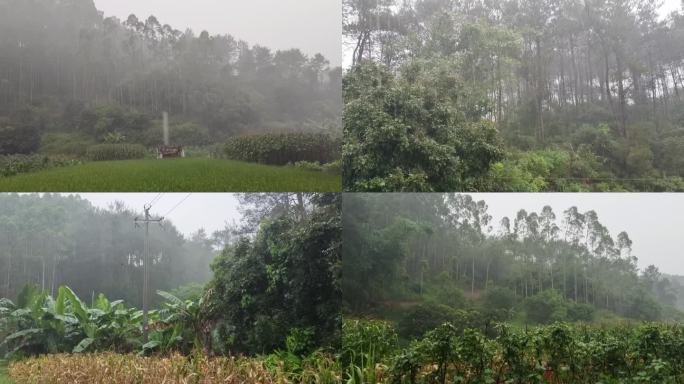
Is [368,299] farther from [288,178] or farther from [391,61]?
[391,61]

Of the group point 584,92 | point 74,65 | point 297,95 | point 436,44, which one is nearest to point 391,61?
point 436,44

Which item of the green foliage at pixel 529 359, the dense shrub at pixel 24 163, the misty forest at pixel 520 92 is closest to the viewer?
the green foliage at pixel 529 359

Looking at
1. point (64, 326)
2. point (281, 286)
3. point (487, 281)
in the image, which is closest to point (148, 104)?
point (281, 286)

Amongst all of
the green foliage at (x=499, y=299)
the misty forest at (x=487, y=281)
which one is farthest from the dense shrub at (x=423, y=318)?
the green foliage at (x=499, y=299)

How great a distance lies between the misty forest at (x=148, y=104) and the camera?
5496 millimetres

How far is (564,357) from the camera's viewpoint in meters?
5.21

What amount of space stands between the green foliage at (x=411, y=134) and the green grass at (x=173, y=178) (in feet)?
1.29

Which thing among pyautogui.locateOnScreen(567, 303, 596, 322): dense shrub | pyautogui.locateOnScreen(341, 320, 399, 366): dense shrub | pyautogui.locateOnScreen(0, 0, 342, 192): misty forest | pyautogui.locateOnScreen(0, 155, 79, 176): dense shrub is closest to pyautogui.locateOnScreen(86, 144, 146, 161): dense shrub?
pyautogui.locateOnScreen(0, 0, 342, 192): misty forest

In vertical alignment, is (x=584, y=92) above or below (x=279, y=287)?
above

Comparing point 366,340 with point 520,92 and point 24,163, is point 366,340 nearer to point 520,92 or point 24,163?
point 520,92

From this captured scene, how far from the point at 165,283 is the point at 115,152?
53.1 inches

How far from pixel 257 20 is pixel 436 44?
6.08ft

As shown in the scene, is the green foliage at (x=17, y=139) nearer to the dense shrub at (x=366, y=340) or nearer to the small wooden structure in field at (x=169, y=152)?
the small wooden structure in field at (x=169, y=152)

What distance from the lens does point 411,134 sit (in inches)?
231
